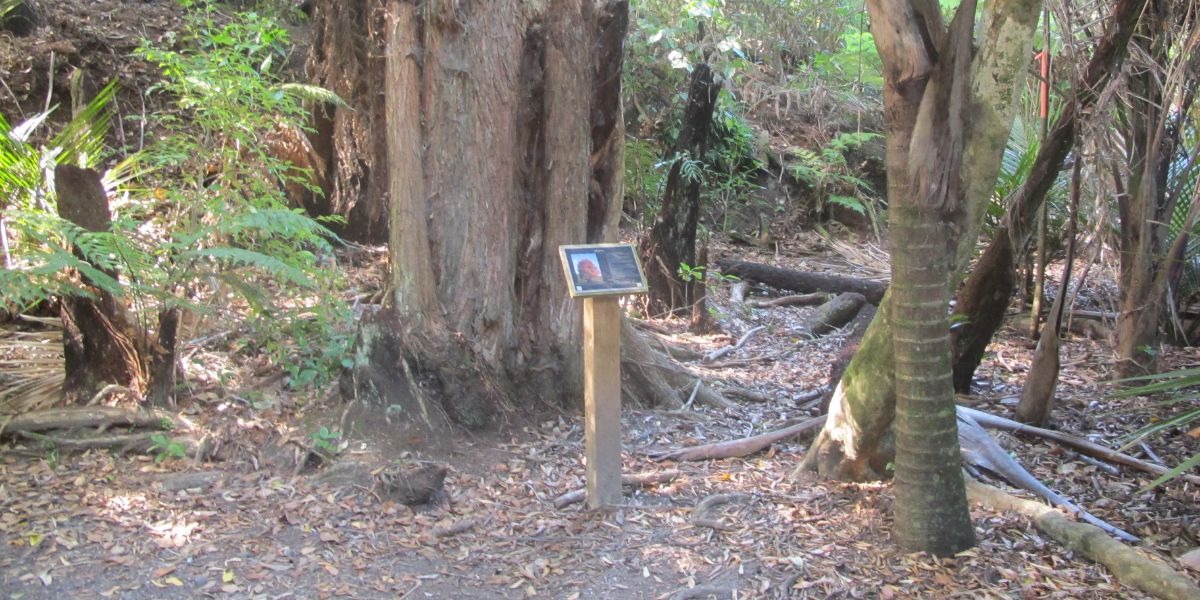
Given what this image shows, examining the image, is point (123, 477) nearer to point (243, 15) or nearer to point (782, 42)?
point (243, 15)

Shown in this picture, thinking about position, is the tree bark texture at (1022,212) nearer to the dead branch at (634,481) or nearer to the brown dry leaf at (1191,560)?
the brown dry leaf at (1191,560)

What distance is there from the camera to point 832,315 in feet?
32.2

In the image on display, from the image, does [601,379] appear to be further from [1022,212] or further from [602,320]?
[1022,212]

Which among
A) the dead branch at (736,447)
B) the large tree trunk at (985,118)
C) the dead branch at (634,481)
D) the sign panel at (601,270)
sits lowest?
the dead branch at (634,481)

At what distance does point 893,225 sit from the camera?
398 centimetres

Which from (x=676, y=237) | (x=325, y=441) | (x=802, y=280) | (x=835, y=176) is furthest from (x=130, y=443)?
(x=835, y=176)

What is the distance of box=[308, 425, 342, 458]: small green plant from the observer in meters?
5.12

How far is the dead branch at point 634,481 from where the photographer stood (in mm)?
4918

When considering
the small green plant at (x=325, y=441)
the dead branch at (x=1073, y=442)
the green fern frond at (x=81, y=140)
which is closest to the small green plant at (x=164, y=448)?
the small green plant at (x=325, y=441)

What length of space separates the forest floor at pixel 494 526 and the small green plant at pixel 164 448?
78 mm

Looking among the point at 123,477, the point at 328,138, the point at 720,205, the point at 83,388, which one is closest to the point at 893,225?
the point at 123,477

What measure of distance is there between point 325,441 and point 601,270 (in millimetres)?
1935

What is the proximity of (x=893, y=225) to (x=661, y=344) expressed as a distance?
415cm

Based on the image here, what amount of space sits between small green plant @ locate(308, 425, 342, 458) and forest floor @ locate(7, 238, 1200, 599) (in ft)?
0.27
